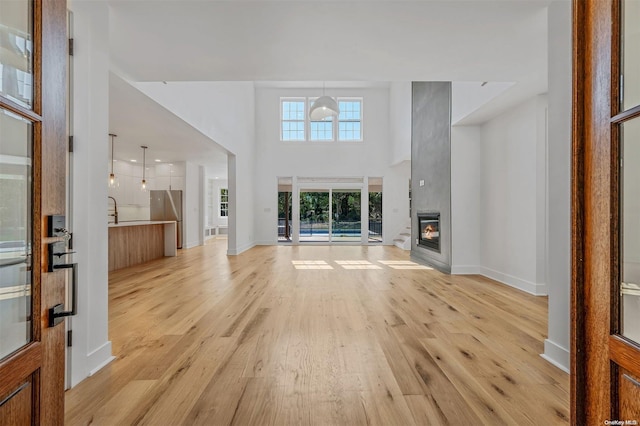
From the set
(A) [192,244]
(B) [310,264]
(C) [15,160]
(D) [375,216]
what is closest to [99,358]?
(C) [15,160]

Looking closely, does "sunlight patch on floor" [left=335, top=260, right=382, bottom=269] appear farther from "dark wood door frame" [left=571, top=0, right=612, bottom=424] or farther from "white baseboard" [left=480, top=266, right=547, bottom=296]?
"dark wood door frame" [left=571, top=0, right=612, bottom=424]

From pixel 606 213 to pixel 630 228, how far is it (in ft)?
0.22

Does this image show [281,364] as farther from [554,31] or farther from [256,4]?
[554,31]

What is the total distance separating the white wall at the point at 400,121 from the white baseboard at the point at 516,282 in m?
3.85

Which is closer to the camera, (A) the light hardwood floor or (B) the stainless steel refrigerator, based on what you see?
(A) the light hardwood floor

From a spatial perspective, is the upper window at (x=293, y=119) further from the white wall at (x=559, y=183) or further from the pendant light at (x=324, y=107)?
the white wall at (x=559, y=183)

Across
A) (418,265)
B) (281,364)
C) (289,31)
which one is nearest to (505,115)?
(418,265)

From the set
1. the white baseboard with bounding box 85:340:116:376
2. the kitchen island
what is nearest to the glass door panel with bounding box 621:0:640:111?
the white baseboard with bounding box 85:340:116:376

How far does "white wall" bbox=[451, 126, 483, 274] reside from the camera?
184 inches

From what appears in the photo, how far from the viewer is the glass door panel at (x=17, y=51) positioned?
2.59 feet

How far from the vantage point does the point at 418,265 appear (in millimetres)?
5566

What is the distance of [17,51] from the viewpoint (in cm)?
83

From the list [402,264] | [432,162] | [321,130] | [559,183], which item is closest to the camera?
[559,183]

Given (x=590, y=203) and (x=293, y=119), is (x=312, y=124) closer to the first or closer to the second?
(x=293, y=119)
